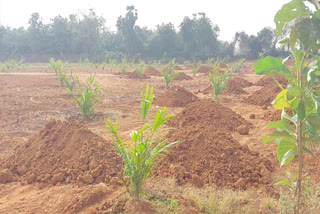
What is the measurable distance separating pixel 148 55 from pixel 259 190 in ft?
106

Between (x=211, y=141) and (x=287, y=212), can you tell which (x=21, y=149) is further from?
(x=287, y=212)

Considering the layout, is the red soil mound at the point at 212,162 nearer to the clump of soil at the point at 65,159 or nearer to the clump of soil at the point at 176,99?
the clump of soil at the point at 65,159

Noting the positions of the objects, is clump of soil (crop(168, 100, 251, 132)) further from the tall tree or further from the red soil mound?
the tall tree

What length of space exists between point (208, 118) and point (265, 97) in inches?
126

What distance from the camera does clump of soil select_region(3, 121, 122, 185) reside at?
3.06 m

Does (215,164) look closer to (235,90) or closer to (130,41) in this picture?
(235,90)

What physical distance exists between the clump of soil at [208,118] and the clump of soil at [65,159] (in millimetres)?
2065

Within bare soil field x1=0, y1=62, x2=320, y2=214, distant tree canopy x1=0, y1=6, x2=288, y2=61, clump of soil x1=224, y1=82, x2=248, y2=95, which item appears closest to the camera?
bare soil field x1=0, y1=62, x2=320, y2=214

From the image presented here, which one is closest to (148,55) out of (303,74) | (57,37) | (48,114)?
(57,37)

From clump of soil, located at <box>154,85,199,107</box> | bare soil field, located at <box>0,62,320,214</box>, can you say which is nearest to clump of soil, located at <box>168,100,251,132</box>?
bare soil field, located at <box>0,62,320,214</box>

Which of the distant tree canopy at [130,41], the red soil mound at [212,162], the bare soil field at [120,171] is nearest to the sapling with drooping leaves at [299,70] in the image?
the bare soil field at [120,171]

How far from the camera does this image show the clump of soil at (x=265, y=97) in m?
7.62

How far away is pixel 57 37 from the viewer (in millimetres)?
34781

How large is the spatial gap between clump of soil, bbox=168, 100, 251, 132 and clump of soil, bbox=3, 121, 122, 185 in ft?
6.78
